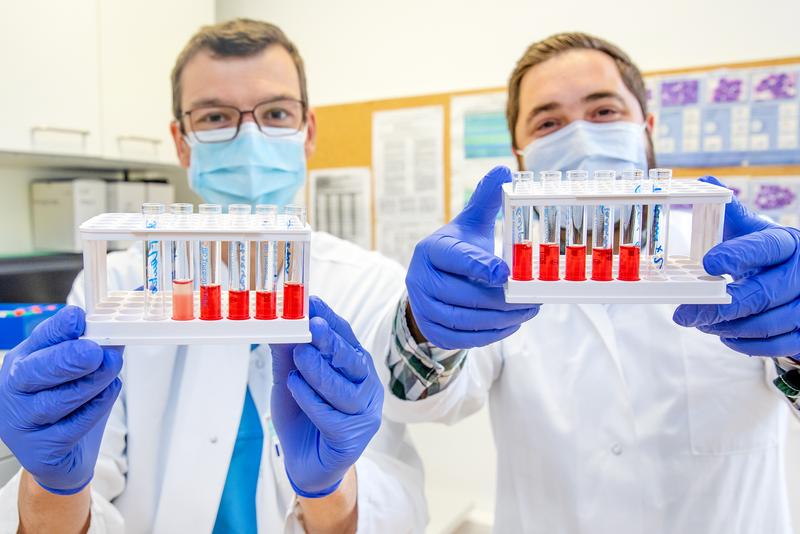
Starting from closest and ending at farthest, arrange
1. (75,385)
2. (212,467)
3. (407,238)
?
(75,385) → (212,467) → (407,238)

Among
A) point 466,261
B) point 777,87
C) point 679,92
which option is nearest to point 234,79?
point 466,261

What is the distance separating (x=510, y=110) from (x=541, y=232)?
2.10ft

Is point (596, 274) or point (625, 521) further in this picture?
point (625, 521)

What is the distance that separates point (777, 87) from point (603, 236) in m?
1.34

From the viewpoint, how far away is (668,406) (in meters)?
1.16

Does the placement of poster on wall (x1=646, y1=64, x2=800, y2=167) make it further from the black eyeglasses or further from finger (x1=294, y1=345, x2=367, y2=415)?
finger (x1=294, y1=345, x2=367, y2=415)

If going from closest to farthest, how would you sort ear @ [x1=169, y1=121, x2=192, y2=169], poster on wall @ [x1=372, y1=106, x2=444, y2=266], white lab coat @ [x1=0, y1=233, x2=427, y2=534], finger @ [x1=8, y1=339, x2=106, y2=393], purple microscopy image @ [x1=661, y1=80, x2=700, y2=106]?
1. finger @ [x1=8, y1=339, x2=106, y2=393]
2. white lab coat @ [x1=0, y1=233, x2=427, y2=534]
3. ear @ [x1=169, y1=121, x2=192, y2=169]
4. purple microscopy image @ [x1=661, y1=80, x2=700, y2=106]
5. poster on wall @ [x1=372, y1=106, x2=444, y2=266]

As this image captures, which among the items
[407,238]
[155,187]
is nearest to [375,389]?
[407,238]

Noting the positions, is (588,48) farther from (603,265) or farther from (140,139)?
(140,139)

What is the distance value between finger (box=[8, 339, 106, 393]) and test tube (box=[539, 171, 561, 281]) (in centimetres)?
55

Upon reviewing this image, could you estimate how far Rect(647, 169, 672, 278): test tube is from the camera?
0.78 m

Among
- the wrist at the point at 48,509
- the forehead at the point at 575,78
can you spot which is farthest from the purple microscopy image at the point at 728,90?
the wrist at the point at 48,509

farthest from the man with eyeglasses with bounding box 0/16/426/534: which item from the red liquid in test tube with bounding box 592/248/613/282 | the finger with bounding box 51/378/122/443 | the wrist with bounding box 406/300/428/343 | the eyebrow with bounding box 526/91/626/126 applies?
the eyebrow with bounding box 526/91/626/126

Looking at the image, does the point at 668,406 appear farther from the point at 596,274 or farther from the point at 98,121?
the point at 98,121
